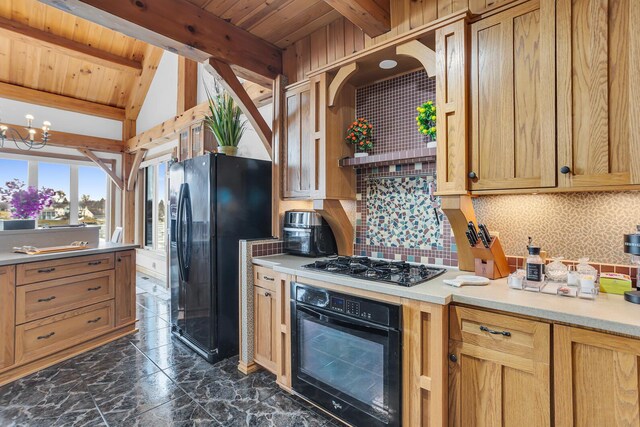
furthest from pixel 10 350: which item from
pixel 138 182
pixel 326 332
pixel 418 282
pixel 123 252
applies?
pixel 138 182

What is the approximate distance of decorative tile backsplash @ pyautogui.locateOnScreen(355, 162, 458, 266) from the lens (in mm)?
2164

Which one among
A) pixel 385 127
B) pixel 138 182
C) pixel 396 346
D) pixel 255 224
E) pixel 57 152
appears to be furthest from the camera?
pixel 138 182

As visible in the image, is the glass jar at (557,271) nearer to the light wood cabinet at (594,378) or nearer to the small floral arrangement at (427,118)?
the light wood cabinet at (594,378)

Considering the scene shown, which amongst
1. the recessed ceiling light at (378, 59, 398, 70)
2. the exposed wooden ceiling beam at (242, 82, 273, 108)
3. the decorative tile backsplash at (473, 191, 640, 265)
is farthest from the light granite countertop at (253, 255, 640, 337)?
the exposed wooden ceiling beam at (242, 82, 273, 108)

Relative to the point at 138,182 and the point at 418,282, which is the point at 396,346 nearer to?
the point at 418,282

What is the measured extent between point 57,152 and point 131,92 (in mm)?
1756

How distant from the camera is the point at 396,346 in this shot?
62.1 inches

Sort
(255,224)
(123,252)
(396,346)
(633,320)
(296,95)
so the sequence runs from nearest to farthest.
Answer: (633,320), (396,346), (296,95), (255,224), (123,252)

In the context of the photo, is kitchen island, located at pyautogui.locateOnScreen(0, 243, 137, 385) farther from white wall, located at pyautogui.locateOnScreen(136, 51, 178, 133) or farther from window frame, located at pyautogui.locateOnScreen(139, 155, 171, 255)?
white wall, located at pyautogui.locateOnScreen(136, 51, 178, 133)

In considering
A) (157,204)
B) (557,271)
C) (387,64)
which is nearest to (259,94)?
(387,64)

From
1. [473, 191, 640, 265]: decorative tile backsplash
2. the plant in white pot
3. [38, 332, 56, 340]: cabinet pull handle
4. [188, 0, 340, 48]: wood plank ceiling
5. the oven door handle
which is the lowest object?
[38, 332, 56, 340]: cabinet pull handle

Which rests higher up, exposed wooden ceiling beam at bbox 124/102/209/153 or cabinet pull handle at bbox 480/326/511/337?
exposed wooden ceiling beam at bbox 124/102/209/153

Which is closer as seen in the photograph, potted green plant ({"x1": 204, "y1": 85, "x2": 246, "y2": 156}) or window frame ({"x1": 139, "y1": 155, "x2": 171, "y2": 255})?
potted green plant ({"x1": 204, "y1": 85, "x2": 246, "y2": 156})

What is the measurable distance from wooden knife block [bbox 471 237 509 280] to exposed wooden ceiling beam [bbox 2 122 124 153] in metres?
6.77
